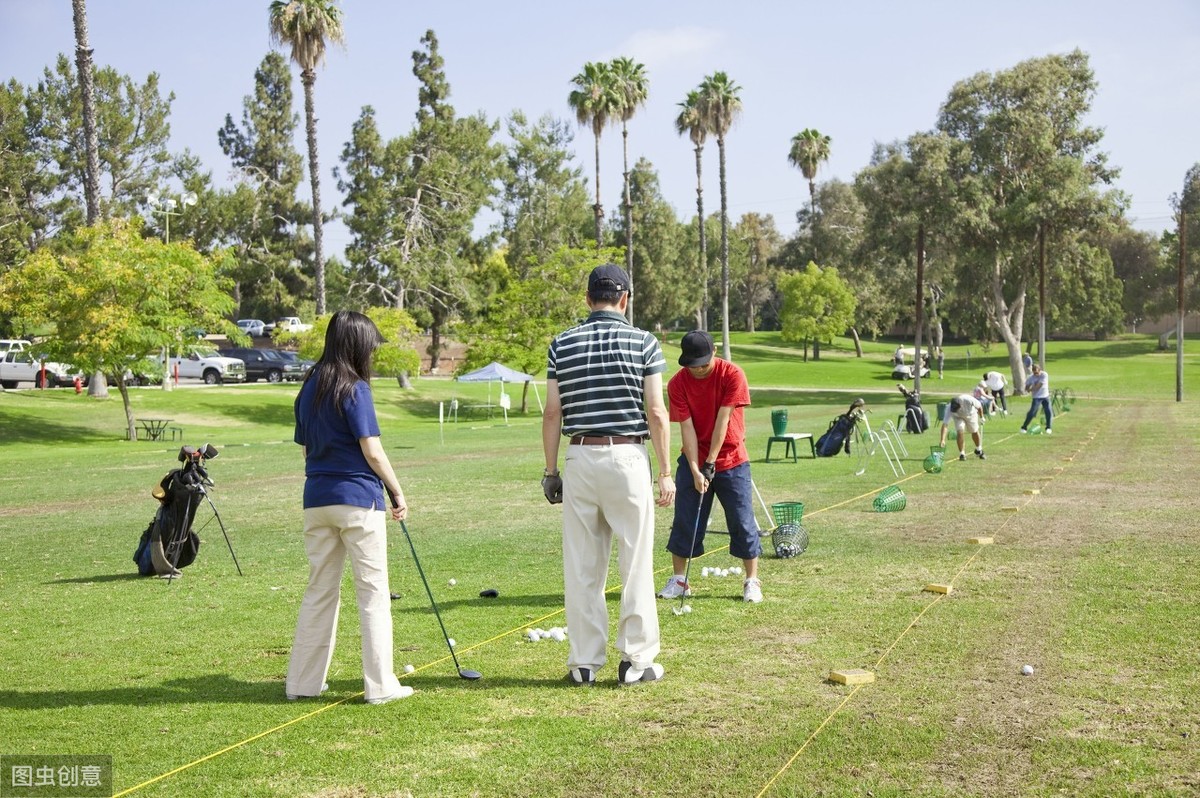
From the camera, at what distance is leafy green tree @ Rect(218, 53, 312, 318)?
69.5 m

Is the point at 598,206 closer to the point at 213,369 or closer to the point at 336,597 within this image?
the point at 213,369

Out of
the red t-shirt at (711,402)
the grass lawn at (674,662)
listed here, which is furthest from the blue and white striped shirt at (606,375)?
the red t-shirt at (711,402)

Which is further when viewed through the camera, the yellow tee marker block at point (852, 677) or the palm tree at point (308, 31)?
the palm tree at point (308, 31)

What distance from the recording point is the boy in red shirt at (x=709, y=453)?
836 cm

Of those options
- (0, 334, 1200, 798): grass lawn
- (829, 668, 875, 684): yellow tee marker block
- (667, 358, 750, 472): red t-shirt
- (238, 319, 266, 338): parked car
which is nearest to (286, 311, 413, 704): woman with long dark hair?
(0, 334, 1200, 798): grass lawn

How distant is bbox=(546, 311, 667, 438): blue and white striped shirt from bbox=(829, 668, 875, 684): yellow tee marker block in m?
1.66

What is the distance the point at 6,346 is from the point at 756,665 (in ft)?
180

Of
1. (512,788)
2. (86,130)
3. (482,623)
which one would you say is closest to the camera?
(512,788)

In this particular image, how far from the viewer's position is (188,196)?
66.7m

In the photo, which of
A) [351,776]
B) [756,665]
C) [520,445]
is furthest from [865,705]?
[520,445]

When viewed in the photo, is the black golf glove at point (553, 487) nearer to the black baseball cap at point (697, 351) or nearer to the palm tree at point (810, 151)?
the black baseball cap at point (697, 351)

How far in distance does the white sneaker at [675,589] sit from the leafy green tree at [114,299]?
27977 millimetres

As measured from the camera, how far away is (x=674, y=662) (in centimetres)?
695

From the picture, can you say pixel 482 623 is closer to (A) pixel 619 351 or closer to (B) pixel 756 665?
(B) pixel 756 665
